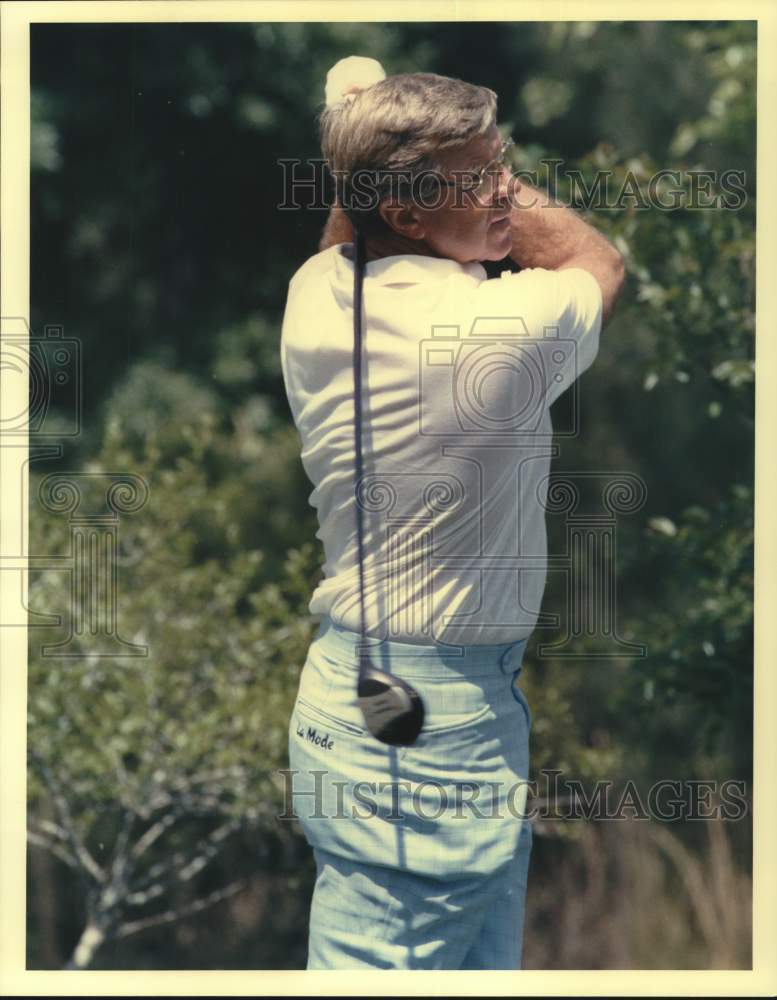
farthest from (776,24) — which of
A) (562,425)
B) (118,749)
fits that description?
(118,749)

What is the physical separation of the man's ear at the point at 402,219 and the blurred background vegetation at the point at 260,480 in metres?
0.48

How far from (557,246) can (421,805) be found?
1.16 metres

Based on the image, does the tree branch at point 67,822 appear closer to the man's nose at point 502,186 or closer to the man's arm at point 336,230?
the man's arm at point 336,230

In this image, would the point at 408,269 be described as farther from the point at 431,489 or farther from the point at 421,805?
the point at 421,805

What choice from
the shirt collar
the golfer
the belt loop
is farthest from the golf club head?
the shirt collar

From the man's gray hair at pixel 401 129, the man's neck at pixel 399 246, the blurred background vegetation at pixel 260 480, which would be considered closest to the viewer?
the man's gray hair at pixel 401 129

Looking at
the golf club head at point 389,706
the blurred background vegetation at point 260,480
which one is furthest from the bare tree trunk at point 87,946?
the golf club head at point 389,706

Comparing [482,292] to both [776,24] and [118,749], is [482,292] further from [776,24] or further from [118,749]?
[118,749]

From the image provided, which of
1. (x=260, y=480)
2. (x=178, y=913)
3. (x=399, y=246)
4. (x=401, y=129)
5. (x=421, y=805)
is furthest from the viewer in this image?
(x=260, y=480)

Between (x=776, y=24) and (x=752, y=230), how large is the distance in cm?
47

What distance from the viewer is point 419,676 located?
2.88 m

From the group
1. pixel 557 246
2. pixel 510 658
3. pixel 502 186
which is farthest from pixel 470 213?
pixel 510 658

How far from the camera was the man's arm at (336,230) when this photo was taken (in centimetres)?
295

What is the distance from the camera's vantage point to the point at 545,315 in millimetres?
2818
